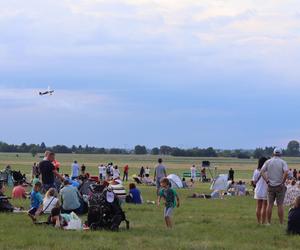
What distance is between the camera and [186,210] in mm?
19906

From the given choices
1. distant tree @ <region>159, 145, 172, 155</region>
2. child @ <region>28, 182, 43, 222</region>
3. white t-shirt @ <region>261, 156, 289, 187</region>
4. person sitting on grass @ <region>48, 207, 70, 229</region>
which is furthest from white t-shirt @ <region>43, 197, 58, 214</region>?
distant tree @ <region>159, 145, 172, 155</region>

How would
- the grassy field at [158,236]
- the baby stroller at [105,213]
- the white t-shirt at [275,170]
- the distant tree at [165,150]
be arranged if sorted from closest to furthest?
1. the grassy field at [158,236]
2. the baby stroller at [105,213]
3. the white t-shirt at [275,170]
4. the distant tree at [165,150]

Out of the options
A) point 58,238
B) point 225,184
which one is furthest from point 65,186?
point 225,184

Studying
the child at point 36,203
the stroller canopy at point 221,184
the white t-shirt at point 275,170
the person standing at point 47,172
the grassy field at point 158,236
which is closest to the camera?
the grassy field at point 158,236

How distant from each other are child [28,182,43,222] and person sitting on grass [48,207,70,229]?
2.67ft

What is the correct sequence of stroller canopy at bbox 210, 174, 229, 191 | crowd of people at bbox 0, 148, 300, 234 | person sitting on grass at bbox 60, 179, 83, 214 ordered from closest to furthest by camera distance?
crowd of people at bbox 0, 148, 300, 234 → person sitting on grass at bbox 60, 179, 83, 214 → stroller canopy at bbox 210, 174, 229, 191

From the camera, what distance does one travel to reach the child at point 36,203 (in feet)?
51.6

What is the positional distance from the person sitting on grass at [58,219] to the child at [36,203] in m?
0.81

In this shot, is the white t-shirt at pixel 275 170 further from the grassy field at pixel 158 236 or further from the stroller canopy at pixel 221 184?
the stroller canopy at pixel 221 184

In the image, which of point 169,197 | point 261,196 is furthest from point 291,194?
point 169,197

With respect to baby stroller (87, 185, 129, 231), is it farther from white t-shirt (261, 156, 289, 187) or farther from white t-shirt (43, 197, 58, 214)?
white t-shirt (261, 156, 289, 187)

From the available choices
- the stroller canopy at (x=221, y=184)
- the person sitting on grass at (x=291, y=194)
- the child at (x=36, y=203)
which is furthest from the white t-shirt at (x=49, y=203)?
the stroller canopy at (x=221, y=184)

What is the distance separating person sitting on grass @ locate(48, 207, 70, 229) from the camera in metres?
14.1

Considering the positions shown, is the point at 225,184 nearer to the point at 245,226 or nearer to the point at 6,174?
the point at 6,174
